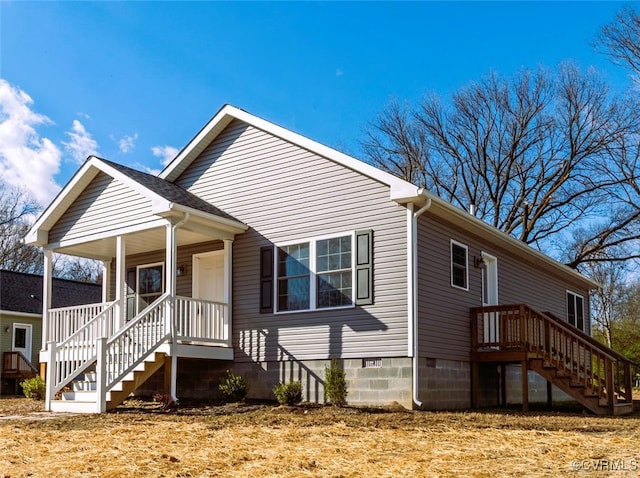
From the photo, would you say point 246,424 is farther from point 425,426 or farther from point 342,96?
point 342,96

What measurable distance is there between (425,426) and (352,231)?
4774mm

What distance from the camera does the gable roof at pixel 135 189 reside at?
14.4 m

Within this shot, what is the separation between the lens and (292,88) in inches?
886

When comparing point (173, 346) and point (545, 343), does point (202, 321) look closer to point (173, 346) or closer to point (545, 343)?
point (173, 346)

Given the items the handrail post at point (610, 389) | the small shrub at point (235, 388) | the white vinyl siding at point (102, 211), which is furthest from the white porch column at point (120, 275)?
the handrail post at point (610, 389)

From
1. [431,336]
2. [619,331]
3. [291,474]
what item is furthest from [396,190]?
[619,331]

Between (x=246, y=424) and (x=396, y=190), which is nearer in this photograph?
(x=246, y=424)

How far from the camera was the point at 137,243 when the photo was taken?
16.5 m

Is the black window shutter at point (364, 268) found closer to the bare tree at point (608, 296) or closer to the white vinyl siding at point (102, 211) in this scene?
the white vinyl siding at point (102, 211)

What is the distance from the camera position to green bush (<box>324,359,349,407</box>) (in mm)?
13188

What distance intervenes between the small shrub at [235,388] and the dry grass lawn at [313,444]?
1782mm

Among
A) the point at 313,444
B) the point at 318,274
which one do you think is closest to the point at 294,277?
the point at 318,274

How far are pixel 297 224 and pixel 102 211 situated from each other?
4.37m

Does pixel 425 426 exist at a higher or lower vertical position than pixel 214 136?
lower
